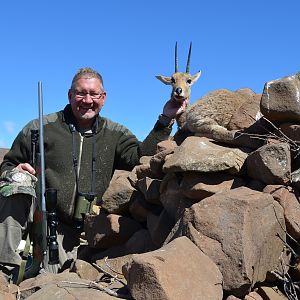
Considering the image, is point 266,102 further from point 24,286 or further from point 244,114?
point 24,286

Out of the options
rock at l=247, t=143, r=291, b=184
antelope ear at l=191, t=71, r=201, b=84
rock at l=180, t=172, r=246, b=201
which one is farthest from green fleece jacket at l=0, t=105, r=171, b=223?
antelope ear at l=191, t=71, r=201, b=84

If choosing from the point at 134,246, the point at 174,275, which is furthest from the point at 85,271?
the point at 174,275

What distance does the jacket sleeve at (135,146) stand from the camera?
7.36 meters

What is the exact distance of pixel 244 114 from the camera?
6.06 metres

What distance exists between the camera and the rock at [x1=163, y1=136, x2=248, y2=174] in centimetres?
510

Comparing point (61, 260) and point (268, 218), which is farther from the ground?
point (268, 218)

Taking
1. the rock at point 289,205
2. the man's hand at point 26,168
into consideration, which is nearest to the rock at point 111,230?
the man's hand at point 26,168

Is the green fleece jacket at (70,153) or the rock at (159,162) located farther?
the green fleece jacket at (70,153)

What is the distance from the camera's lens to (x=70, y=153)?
7516 mm

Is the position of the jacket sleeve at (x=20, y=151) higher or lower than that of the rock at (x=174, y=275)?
higher

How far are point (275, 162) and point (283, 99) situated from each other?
0.69 m

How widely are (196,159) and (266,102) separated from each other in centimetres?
88

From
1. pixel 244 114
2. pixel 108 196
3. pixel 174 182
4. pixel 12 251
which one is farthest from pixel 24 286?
pixel 244 114

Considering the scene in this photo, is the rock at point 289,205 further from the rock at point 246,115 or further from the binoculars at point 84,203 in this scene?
the binoculars at point 84,203
